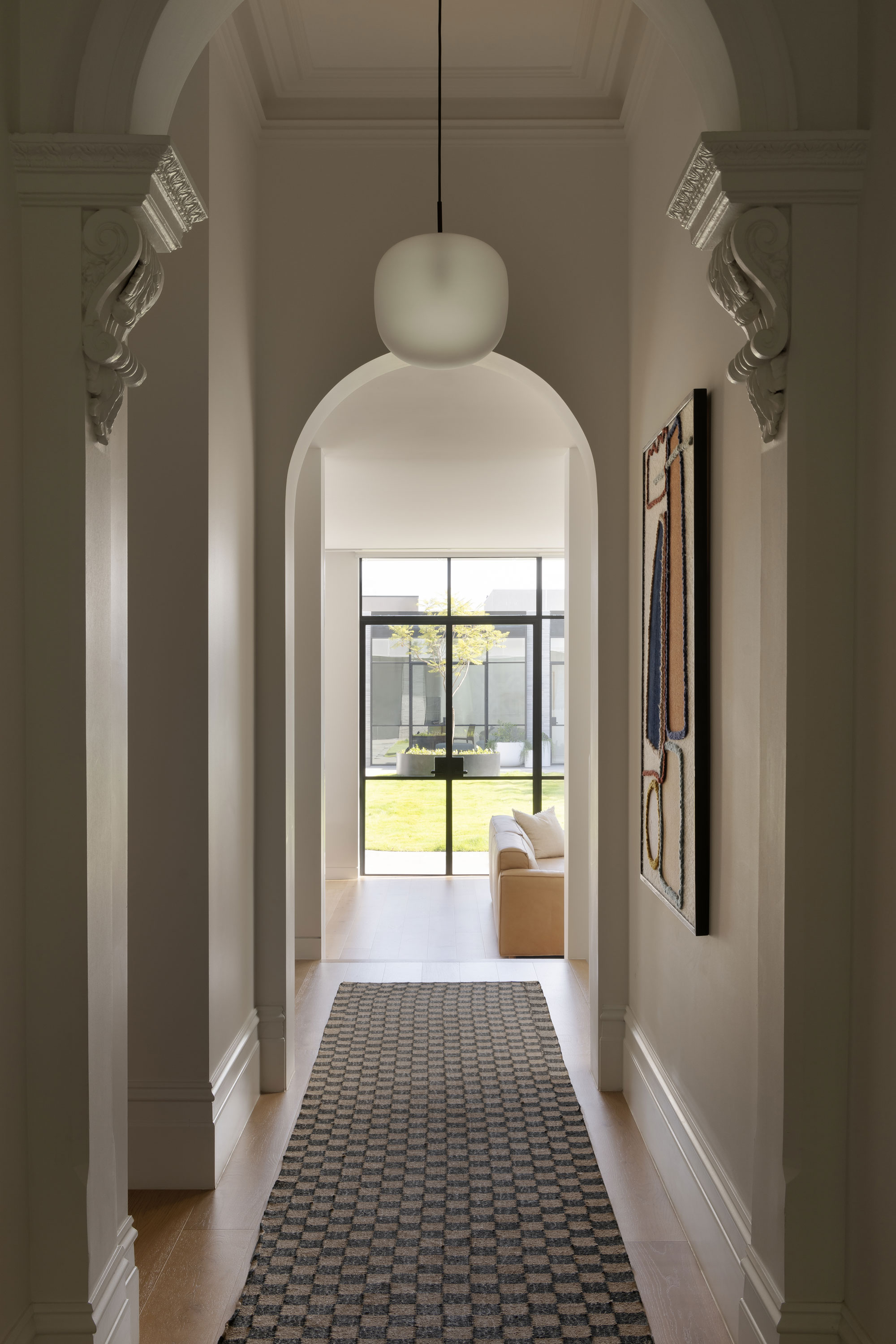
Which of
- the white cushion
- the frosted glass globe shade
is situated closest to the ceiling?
the frosted glass globe shade

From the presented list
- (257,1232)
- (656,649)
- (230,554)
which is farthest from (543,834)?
(257,1232)

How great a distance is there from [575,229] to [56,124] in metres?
2.26

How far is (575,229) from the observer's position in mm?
3533

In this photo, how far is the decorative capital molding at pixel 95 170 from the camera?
1.63m

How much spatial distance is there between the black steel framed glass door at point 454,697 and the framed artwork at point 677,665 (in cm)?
686

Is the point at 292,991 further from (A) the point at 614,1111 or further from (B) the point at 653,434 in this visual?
(B) the point at 653,434

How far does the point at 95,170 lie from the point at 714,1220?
241cm

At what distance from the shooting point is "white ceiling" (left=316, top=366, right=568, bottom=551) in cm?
486

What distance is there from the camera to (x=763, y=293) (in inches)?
65.8

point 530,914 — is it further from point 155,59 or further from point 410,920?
point 155,59

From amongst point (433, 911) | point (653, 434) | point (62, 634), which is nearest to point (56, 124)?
point (62, 634)

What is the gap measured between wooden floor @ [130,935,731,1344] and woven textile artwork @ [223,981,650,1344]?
0.04 m

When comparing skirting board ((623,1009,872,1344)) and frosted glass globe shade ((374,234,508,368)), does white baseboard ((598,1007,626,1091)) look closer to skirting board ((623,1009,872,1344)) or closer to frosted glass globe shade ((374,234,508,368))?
skirting board ((623,1009,872,1344))

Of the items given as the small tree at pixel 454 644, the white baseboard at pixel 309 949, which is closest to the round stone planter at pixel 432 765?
the small tree at pixel 454 644
